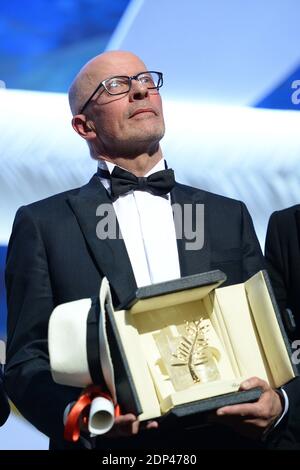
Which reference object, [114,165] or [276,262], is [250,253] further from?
[114,165]

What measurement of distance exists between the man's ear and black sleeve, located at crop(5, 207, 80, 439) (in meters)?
0.25

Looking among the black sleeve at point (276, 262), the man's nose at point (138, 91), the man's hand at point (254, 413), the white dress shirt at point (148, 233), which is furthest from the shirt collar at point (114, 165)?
the man's hand at point (254, 413)

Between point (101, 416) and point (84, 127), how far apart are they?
33.6 inches

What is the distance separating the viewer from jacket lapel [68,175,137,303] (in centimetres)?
201

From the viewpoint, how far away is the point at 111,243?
Answer: 207 cm

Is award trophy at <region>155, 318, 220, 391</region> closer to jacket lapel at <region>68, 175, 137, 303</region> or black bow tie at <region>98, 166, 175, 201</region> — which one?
jacket lapel at <region>68, 175, 137, 303</region>

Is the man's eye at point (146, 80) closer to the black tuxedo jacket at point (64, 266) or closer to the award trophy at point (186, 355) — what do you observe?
the black tuxedo jacket at point (64, 266)

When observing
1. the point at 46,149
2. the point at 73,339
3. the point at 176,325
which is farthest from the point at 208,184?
the point at 73,339

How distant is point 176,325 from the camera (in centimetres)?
185

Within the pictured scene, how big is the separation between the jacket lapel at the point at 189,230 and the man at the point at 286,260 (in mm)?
205

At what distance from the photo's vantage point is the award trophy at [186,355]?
5.89ft

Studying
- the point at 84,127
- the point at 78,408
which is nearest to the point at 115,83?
the point at 84,127

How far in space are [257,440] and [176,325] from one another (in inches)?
12.0
